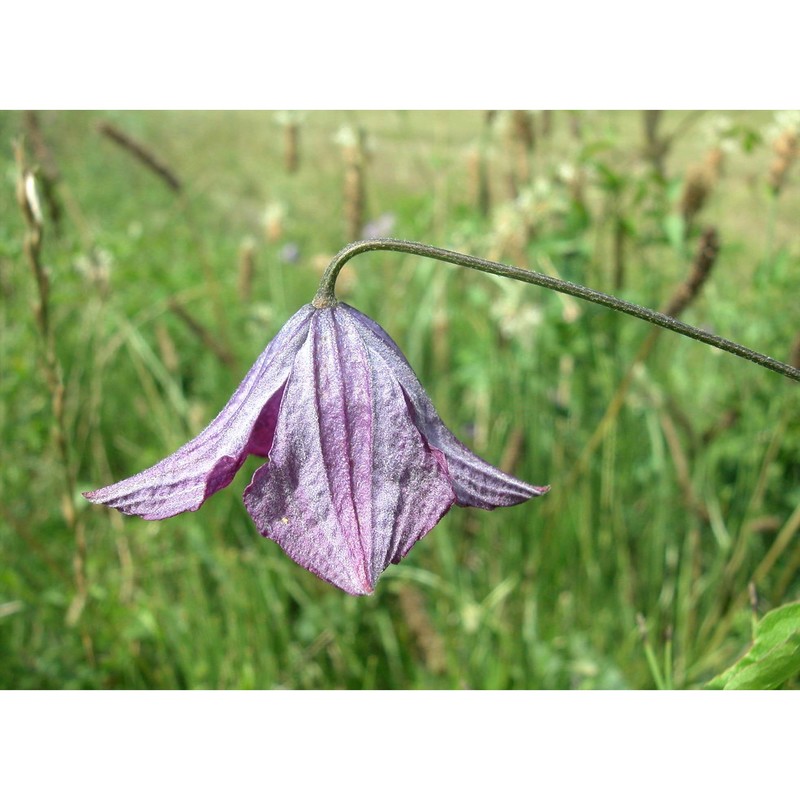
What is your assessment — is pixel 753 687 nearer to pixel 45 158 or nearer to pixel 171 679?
pixel 171 679

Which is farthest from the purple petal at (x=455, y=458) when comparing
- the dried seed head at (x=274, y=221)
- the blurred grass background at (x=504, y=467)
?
the dried seed head at (x=274, y=221)

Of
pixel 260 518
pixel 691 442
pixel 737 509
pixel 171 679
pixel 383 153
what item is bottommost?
pixel 171 679

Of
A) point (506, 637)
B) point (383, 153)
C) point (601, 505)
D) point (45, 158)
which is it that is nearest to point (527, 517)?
point (601, 505)

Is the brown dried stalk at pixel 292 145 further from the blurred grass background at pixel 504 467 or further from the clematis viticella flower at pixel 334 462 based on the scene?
the clematis viticella flower at pixel 334 462

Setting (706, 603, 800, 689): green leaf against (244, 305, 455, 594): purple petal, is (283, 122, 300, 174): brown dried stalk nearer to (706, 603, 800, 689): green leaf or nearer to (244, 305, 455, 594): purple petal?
(244, 305, 455, 594): purple petal

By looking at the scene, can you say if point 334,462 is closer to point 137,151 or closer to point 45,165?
point 137,151

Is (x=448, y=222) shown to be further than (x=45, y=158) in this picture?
Yes
